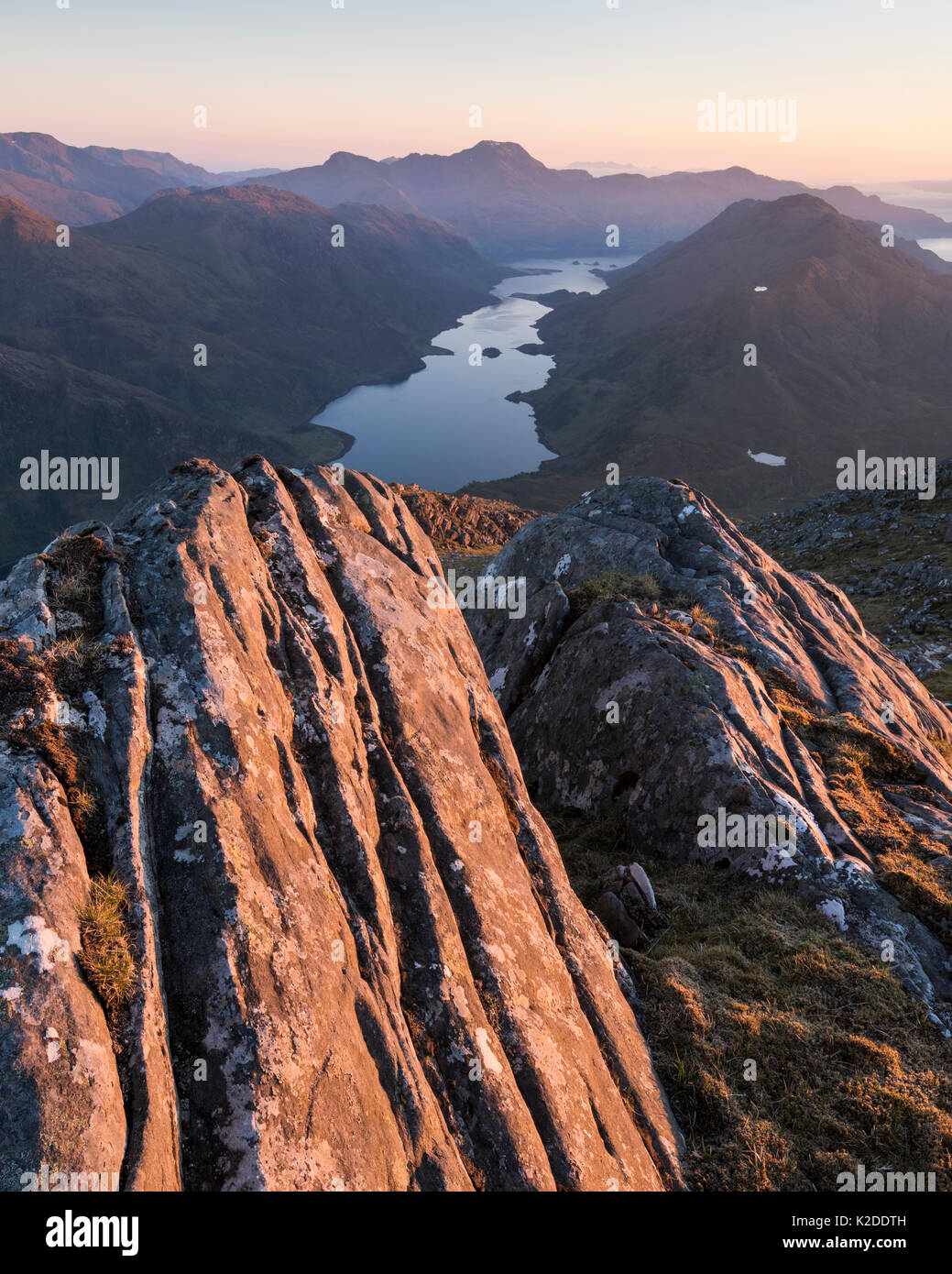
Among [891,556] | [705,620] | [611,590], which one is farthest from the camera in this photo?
[891,556]

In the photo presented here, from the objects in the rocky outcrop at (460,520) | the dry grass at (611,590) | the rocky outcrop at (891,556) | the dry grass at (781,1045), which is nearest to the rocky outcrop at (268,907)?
the dry grass at (781,1045)

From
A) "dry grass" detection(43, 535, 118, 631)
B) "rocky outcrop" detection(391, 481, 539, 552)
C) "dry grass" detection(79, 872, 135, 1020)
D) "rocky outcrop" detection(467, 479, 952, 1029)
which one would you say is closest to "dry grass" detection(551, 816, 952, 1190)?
"rocky outcrop" detection(467, 479, 952, 1029)

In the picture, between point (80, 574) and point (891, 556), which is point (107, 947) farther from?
point (891, 556)

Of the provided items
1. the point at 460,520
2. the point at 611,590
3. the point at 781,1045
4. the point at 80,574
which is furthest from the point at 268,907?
the point at 460,520

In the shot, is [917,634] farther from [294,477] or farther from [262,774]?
[262,774]
